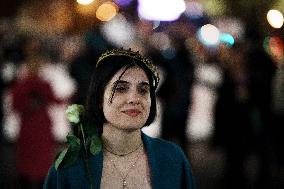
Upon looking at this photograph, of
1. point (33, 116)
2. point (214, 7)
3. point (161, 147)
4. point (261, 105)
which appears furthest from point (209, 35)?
point (161, 147)

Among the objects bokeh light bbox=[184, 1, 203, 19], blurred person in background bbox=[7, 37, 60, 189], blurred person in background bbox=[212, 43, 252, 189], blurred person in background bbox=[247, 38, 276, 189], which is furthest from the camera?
bokeh light bbox=[184, 1, 203, 19]

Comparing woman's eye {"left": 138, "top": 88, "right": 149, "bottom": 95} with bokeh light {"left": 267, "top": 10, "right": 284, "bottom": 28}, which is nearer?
woman's eye {"left": 138, "top": 88, "right": 149, "bottom": 95}

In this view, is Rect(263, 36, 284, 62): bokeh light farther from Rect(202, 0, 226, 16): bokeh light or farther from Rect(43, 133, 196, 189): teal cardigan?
Rect(43, 133, 196, 189): teal cardigan

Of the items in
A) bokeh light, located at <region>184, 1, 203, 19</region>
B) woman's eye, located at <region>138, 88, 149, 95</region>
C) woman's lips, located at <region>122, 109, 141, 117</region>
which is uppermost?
bokeh light, located at <region>184, 1, 203, 19</region>

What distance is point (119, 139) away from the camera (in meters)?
2.55

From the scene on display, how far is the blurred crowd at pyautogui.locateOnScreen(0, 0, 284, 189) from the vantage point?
4.52 meters

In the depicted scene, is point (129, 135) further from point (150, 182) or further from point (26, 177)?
point (26, 177)

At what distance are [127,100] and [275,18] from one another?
4275 millimetres

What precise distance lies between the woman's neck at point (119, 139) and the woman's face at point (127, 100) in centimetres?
4

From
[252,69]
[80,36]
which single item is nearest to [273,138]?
[252,69]

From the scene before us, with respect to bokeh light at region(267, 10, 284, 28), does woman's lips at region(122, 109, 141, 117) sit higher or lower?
lower

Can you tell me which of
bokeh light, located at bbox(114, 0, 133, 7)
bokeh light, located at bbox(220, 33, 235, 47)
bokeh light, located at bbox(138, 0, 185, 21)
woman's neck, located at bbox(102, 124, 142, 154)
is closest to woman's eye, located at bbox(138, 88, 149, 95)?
woman's neck, located at bbox(102, 124, 142, 154)

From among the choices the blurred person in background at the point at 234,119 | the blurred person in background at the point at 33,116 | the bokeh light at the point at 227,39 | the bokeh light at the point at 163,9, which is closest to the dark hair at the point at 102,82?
the blurred person in background at the point at 33,116

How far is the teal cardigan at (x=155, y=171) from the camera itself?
2510 mm
